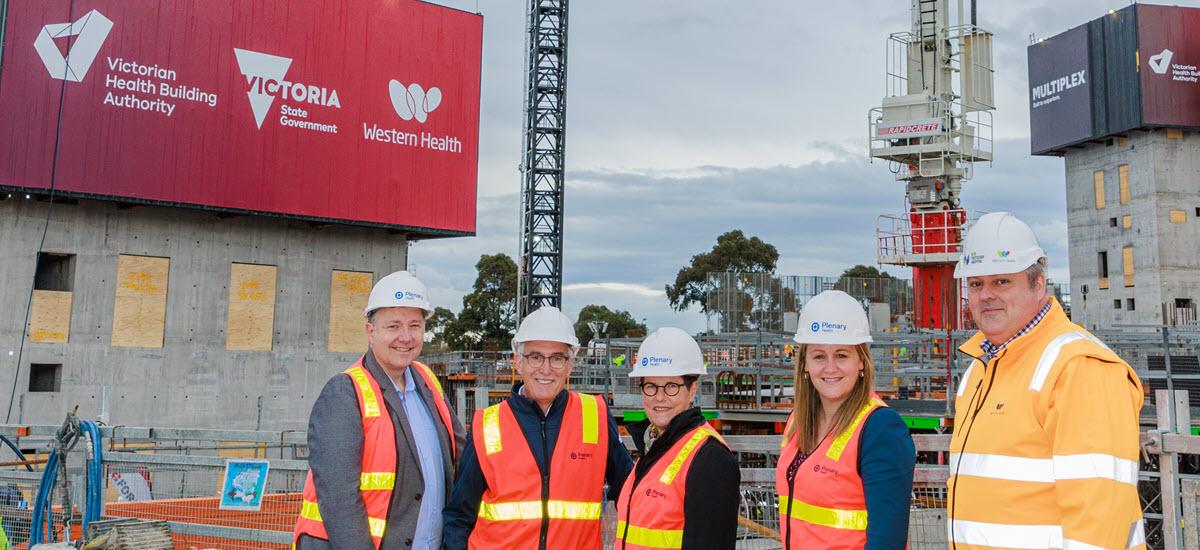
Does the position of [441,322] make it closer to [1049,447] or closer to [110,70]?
[110,70]

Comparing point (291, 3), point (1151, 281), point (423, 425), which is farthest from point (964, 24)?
point (423, 425)

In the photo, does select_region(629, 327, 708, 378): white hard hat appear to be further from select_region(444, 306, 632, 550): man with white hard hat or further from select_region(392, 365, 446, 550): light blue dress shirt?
select_region(392, 365, 446, 550): light blue dress shirt

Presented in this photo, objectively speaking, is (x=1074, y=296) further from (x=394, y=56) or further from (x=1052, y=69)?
(x=394, y=56)

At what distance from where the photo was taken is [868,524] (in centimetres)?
335

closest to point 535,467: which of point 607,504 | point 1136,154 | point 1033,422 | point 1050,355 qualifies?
point 607,504

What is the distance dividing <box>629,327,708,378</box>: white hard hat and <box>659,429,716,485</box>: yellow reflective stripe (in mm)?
355

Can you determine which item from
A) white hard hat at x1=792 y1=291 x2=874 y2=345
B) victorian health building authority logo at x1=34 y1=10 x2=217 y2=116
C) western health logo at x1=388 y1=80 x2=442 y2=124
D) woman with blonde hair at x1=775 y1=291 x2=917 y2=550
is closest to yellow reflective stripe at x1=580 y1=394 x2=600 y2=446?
woman with blonde hair at x1=775 y1=291 x2=917 y2=550

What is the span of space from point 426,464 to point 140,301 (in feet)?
89.3

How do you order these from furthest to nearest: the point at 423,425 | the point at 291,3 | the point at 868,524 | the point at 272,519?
1. the point at 291,3
2. the point at 272,519
3. the point at 423,425
4. the point at 868,524

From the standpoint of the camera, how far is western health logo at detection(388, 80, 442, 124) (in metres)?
32.3

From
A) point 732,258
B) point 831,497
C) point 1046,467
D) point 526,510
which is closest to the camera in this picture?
point 1046,467

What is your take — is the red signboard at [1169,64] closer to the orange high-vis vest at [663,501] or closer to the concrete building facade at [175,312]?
the concrete building facade at [175,312]

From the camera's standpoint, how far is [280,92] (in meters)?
29.9

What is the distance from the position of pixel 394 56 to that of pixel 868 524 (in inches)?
1244
